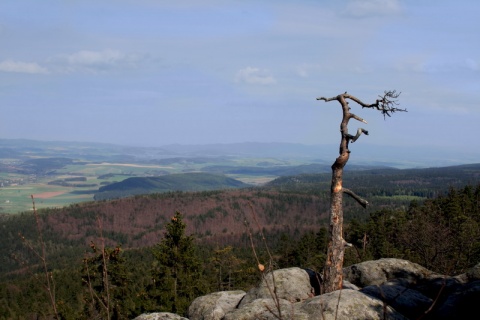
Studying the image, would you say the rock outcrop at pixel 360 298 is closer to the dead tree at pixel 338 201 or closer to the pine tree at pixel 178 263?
the dead tree at pixel 338 201

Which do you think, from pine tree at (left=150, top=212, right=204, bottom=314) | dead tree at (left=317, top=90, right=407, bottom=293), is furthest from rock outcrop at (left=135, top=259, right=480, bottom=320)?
pine tree at (left=150, top=212, right=204, bottom=314)

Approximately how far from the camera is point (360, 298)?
36.0ft

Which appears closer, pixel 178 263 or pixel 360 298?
pixel 360 298

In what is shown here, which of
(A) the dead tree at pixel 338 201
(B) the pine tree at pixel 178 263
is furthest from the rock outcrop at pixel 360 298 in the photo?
(B) the pine tree at pixel 178 263

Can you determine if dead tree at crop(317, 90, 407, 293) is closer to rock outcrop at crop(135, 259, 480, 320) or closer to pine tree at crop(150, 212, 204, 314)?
rock outcrop at crop(135, 259, 480, 320)

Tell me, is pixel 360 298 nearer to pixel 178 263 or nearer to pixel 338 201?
pixel 338 201

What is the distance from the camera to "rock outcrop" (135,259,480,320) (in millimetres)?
10625

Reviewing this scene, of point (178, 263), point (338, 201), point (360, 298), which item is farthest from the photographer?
point (178, 263)

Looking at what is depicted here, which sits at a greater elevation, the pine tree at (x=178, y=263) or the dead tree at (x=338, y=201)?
the dead tree at (x=338, y=201)

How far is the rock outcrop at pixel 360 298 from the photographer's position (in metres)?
10.6

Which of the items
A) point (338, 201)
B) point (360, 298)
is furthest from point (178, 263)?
point (360, 298)

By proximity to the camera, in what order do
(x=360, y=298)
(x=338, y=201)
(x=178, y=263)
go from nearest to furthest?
(x=360, y=298) < (x=338, y=201) < (x=178, y=263)

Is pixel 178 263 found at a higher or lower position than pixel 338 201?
lower

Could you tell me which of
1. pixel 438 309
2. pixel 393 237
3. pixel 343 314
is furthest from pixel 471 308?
pixel 393 237
